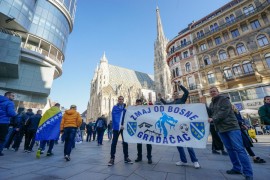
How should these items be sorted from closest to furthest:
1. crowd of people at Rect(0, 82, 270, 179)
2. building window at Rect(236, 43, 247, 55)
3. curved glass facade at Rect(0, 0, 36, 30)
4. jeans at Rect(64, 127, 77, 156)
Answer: crowd of people at Rect(0, 82, 270, 179) → jeans at Rect(64, 127, 77, 156) → building window at Rect(236, 43, 247, 55) → curved glass facade at Rect(0, 0, 36, 30)

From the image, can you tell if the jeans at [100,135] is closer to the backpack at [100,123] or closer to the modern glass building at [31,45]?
the backpack at [100,123]

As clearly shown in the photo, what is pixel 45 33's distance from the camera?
2578cm

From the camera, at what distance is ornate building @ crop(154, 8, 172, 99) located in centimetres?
5237

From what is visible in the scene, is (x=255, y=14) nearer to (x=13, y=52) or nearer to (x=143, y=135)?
(x=143, y=135)

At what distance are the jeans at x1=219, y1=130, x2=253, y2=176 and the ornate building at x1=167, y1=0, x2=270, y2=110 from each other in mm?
17750

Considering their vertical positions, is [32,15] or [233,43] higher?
[32,15]

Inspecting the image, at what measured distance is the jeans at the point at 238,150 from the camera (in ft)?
9.16

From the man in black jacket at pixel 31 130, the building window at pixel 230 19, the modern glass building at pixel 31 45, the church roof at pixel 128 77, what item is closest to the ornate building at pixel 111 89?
the church roof at pixel 128 77

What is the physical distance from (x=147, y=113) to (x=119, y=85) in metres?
55.8

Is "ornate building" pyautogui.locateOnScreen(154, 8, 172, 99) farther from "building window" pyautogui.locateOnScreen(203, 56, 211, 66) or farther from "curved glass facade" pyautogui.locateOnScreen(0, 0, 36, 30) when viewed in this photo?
"curved glass facade" pyautogui.locateOnScreen(0, 0, 36, 30)

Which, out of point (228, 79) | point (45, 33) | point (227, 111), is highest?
point (45, 33)

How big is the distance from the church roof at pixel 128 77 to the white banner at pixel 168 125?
185ft

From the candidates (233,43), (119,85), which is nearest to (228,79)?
(233,43)

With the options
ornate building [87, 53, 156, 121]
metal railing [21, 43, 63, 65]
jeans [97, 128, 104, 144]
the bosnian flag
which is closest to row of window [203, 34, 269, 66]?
jeans [97, 128, 104, 144]
